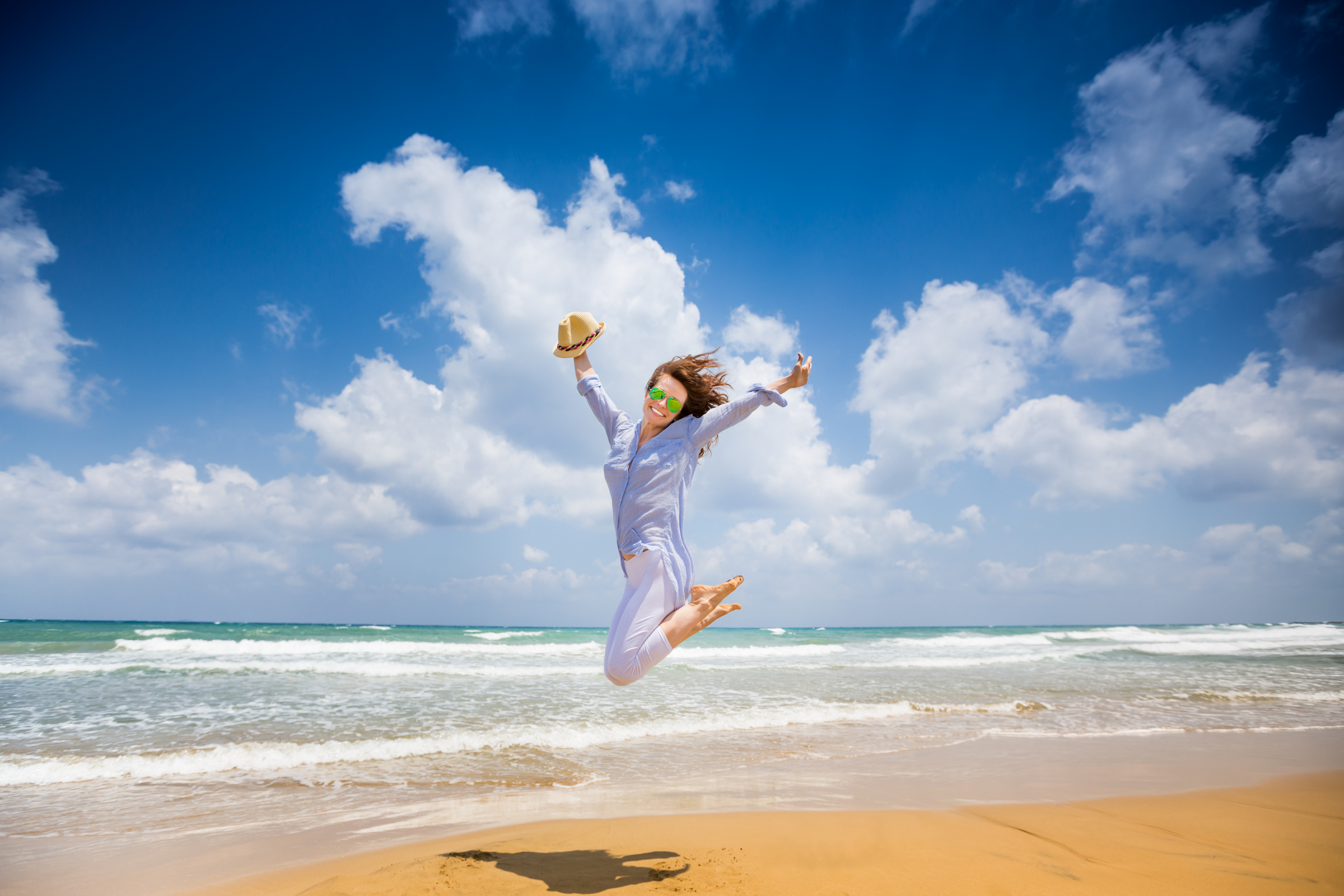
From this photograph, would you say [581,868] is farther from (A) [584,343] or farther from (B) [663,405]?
(A) [584,343]

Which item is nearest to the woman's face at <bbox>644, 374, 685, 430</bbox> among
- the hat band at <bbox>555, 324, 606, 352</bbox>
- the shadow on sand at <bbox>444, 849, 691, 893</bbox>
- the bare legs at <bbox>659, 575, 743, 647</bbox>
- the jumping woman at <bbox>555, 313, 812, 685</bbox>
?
the jumping woman at <bbox>555, 313, 812, 685</bbox>

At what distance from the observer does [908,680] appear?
1373 cm

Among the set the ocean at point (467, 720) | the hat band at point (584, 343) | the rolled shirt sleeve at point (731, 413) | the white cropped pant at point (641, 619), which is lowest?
the ocean at point (467, 720)

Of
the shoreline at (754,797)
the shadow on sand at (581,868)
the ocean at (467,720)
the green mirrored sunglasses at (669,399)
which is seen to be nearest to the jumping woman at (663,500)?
the green mirrored sunglasses at (669,399)

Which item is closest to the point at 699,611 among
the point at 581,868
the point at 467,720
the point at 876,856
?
the point at 581,868

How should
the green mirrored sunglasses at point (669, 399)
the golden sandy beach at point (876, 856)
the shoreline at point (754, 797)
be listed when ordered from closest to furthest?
the golden sandy beach at point (876, 856), the green mirrored sunglasses at point (669, 399), the shoreline at point (754, 797)

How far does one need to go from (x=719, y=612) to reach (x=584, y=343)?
1912mm

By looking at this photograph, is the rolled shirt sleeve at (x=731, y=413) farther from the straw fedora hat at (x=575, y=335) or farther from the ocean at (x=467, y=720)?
the ocean at (x=467, y=720)

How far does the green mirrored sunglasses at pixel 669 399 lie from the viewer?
12.1 feet

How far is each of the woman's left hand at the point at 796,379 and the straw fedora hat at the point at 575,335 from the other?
128 cm

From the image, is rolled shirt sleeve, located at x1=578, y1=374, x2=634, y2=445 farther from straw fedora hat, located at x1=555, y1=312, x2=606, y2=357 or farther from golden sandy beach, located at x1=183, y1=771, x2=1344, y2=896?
golden sandy beach, located at x1=183, y1=771, x2=1344, y2=896

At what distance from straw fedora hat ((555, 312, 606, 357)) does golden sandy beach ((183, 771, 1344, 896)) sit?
121 inches

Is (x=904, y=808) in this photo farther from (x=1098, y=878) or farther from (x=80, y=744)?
(x=80, y=744)

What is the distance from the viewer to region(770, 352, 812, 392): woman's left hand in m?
3.53
